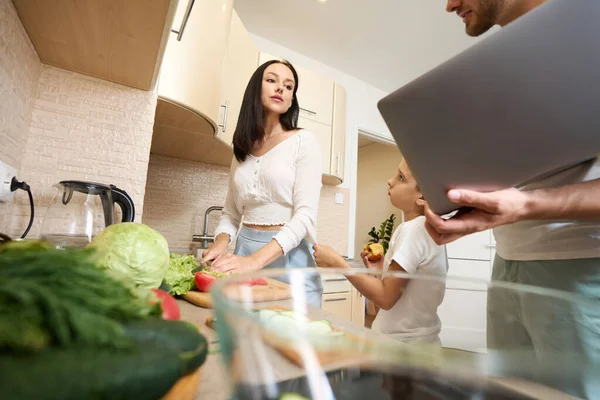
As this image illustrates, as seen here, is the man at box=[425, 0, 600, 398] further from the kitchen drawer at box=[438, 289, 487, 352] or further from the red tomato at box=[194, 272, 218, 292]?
the red tomato at box=[194, 272, 218, 292]

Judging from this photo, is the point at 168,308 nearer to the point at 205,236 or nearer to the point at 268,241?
the point at 268,241

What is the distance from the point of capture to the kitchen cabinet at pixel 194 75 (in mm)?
1211

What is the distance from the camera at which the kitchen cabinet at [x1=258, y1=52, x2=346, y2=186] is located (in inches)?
96.0

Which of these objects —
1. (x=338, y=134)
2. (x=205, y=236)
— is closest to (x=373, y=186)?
(x=338, y=134)

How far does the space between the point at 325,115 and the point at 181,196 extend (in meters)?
1.27

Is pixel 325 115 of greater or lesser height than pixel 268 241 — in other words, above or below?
above

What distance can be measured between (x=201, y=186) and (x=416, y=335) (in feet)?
6.53

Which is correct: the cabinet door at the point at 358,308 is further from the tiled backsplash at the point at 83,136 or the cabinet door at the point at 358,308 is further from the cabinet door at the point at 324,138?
the cabinet door at the point at 324,138

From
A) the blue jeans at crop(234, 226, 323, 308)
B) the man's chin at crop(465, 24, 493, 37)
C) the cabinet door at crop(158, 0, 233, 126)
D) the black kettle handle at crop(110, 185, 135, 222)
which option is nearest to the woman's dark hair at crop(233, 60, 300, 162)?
the cabinet door at crop(158, 0, 233, 126)

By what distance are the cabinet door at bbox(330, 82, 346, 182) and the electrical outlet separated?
201 centimetres

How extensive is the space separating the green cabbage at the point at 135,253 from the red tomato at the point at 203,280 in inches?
5.4

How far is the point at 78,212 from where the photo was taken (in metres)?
0.86

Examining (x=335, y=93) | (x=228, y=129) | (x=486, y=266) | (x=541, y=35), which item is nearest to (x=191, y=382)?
(x=541, y=35)

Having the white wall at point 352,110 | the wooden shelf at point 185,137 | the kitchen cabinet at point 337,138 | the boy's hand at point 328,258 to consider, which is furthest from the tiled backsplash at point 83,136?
the white wall at point 352,110
